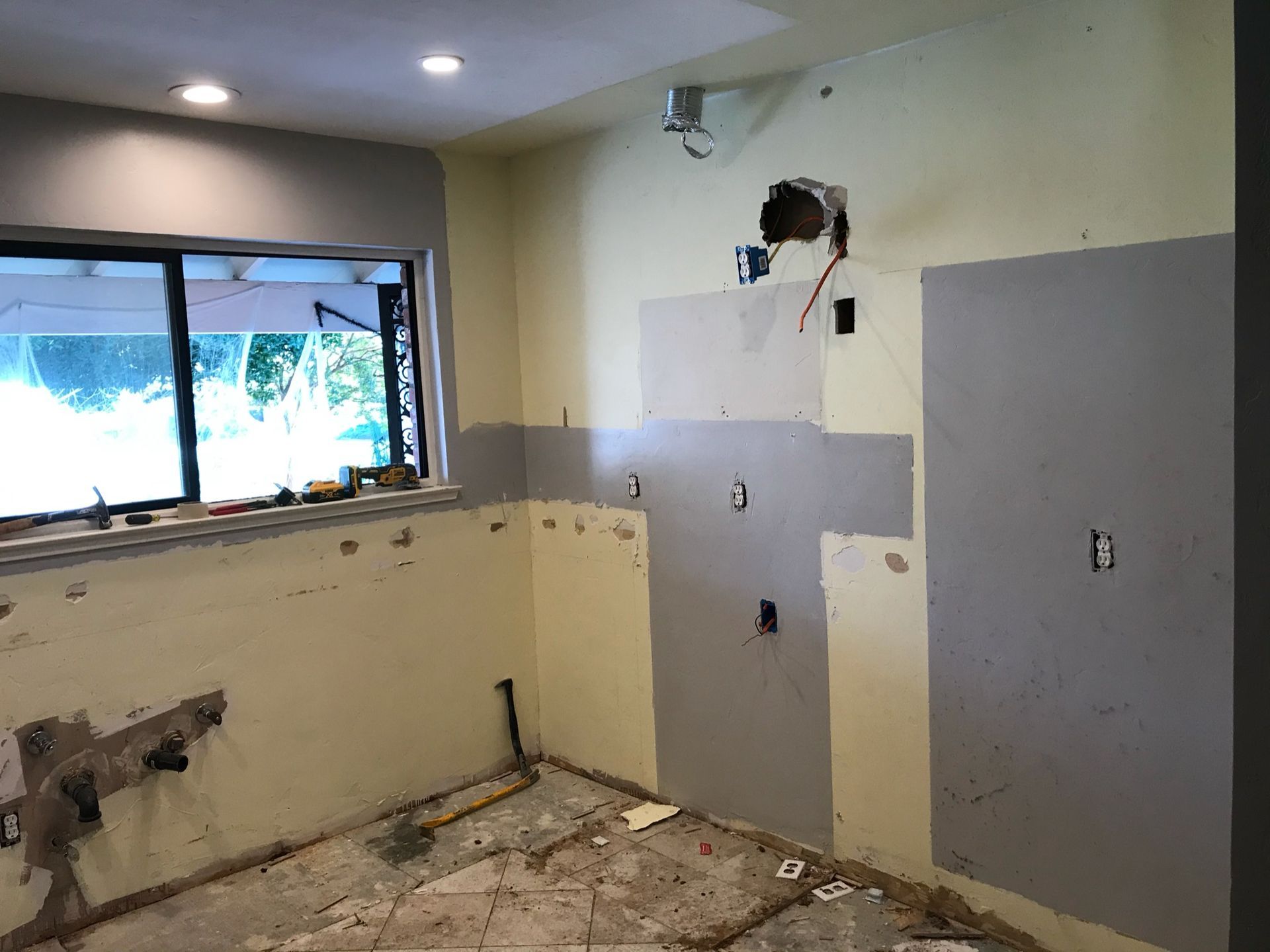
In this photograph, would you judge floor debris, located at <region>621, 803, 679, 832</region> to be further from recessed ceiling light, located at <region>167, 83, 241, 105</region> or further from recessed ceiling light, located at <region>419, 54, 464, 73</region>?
recessed ceiling light, located at <region>167, 83, 241, 105</region>

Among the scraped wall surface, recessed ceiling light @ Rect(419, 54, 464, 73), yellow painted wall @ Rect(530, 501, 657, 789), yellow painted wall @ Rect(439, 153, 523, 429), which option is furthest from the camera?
yellow painted wall @ Rect(439, 153, 523, 429)

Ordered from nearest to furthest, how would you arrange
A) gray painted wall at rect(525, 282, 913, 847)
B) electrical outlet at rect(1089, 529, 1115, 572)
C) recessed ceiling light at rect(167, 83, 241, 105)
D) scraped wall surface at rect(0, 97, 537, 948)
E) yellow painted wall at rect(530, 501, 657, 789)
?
electrical outlet at rect(1089, 529, 1115, 572) → recessed ceiling light at rect(167, 83, 241, 105) → scraped wall surface at rect(0, 97, 537, 948) → gray painted wall at rect(525, 282, 913, 847) → yellow painted wall at rect(530, 501, 657, 789)

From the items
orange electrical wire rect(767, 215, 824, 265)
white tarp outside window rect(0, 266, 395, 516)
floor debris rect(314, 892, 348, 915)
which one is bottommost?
floor debris rect(314, 892, 348, 915)

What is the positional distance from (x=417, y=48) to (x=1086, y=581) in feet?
7.24

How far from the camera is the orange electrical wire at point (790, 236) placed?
2.90m

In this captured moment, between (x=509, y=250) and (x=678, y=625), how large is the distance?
1.69 metres

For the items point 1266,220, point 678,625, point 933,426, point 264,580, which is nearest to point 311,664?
point 264,580

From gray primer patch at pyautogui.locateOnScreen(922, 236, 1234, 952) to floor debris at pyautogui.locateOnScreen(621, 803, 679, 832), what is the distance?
1.08m

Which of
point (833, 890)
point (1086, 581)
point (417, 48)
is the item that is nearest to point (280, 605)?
point (417, 48)

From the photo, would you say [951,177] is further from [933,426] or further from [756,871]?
[756,871]

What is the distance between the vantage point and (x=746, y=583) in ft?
10.6

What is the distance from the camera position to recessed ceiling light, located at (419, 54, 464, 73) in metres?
2.57

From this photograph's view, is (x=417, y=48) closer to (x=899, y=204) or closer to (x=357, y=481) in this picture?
(x=899, y=204)

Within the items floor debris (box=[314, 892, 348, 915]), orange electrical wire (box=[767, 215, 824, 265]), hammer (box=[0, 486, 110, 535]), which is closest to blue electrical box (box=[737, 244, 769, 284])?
orange electrical wire (box=[767, 215, 824, 265])
